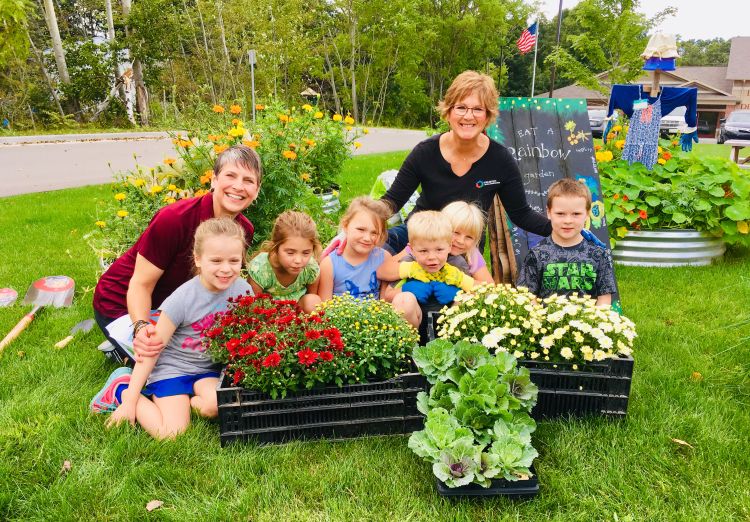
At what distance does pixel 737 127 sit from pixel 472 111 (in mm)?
26795

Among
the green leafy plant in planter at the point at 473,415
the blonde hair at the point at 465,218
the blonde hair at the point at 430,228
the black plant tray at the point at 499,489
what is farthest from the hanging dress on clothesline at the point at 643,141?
the black plant tray at the point at 499,489

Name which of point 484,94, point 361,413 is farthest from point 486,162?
point 361,413

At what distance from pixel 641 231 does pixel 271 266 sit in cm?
386

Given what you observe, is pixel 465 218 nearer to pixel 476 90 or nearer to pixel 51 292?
pixel 476 90

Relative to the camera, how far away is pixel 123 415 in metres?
2.50

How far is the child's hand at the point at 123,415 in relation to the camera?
2492 mm

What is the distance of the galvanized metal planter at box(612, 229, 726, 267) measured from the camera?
5184 millimetres

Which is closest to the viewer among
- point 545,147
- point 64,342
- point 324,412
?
point 324,412

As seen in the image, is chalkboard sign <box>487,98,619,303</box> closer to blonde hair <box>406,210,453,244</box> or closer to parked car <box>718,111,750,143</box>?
blonde hair <box>406,210,453,244</box>

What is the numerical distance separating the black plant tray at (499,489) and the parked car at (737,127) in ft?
89.1

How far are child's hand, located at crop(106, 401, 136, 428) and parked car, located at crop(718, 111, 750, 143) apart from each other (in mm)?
27843

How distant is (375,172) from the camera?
10.2 metres

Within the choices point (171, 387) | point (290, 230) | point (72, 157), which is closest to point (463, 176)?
point (290, 230)

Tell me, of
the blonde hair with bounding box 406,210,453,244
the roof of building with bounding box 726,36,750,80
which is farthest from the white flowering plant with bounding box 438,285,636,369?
the roof of building with bounding box 726,36,750,80
